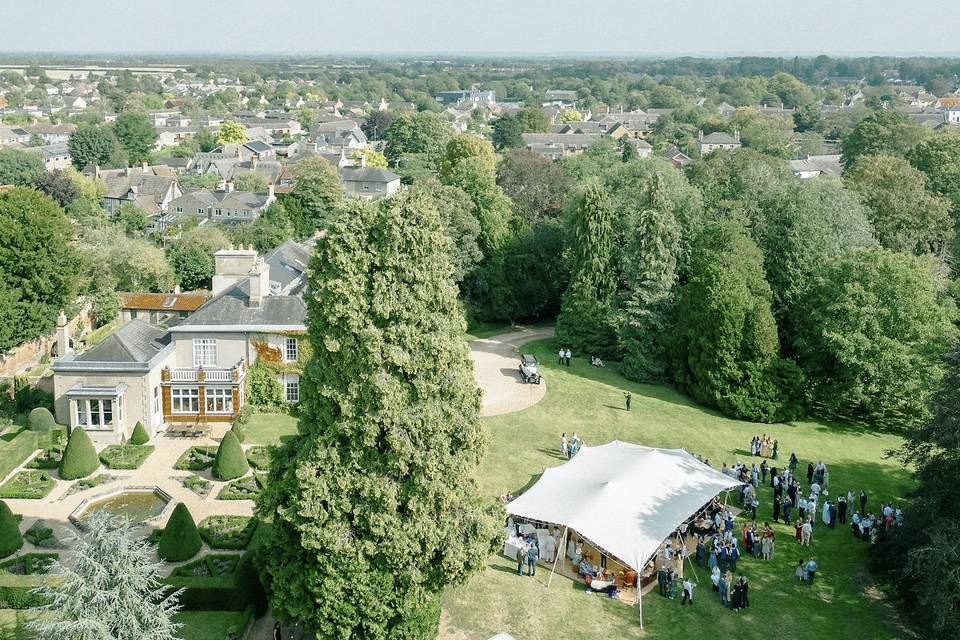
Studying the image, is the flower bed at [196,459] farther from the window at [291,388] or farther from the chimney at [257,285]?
the chimney at [257,285]

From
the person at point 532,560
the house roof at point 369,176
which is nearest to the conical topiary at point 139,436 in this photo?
the person at point 532,560

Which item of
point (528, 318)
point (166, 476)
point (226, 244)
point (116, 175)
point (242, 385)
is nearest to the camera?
point (166, 476)

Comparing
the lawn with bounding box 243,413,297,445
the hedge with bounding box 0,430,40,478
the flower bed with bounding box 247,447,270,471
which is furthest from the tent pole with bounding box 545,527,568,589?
the hedge with bounding box 0,430,40,478

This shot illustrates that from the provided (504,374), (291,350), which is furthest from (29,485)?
(504,374)

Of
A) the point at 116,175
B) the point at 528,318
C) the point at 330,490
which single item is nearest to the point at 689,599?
the point at 330,490

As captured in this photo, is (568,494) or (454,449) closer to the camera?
(454,449)

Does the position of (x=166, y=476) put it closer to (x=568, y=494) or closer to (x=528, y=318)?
(x=568, y=494)

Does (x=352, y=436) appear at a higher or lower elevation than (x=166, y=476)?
higher

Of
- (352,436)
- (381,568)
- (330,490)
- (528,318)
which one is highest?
(352,436)
